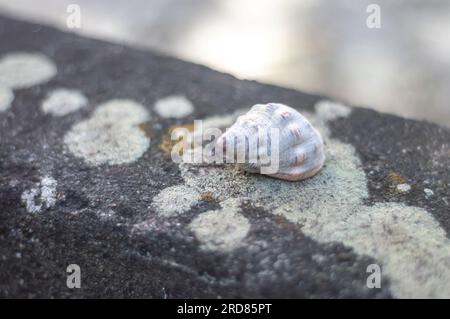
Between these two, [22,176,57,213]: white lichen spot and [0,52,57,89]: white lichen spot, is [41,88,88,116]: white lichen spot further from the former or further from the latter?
[22,176,57,213]: white lichen spot

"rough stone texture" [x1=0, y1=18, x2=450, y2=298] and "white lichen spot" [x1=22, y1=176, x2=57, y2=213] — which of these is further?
"white lichen spot" [x1=22, y1=176, x2=57, y2=213]

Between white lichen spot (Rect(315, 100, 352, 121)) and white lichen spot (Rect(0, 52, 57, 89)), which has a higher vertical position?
white lichen spot (Rect(0, 52, 57, 89))

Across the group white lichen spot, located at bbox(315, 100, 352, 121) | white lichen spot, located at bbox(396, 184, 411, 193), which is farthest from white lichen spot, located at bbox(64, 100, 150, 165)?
white lichen spot, located at bbox(396, 184, 411, 193)

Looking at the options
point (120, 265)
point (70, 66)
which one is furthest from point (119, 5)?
point (120, 265)

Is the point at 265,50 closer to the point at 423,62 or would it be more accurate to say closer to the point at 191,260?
the point at 423,62

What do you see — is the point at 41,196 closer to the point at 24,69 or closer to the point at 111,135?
the point at 111,135

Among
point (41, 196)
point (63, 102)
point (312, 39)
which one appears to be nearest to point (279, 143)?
point (41, 196)

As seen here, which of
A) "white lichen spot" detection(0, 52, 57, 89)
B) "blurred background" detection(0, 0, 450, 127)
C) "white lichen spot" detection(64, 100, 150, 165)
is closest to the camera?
"white lichen spot" detection(64, 100, 150, 165)
